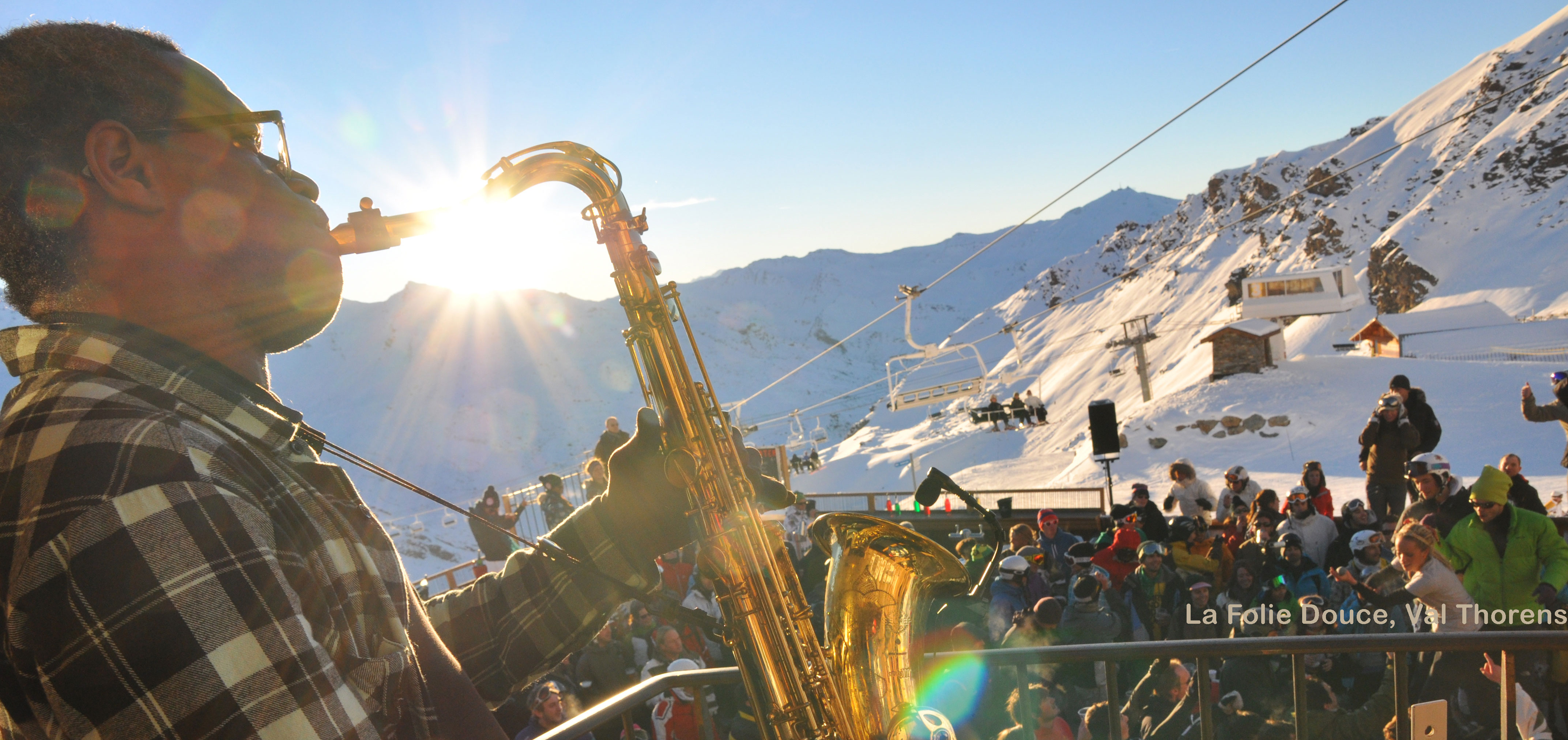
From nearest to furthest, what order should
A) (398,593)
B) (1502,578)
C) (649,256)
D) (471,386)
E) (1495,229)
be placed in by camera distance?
(398,593) < (649,256) < (1502,578) < (1495,229) < (471,386)

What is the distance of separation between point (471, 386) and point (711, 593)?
66.3m

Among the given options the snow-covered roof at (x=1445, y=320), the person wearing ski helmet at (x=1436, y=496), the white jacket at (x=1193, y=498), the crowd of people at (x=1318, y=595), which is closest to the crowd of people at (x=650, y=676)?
the crowd of people at (x=1318, y=595)

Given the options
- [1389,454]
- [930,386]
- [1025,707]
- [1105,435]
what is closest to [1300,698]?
[1025,707]

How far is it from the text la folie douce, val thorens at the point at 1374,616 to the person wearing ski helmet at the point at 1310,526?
126cm

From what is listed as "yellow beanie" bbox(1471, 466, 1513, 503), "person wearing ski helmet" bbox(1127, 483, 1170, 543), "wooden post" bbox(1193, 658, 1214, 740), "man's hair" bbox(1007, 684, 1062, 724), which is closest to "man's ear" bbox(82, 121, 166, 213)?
"wooden post" bbox(1193, 658, 1214, 740)

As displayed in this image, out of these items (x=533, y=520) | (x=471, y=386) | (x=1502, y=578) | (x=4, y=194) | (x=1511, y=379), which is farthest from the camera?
(x=471, y=386)

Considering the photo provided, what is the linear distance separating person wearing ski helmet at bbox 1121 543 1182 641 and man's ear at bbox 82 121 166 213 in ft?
22.7

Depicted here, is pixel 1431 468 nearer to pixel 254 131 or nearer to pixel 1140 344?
pixel 254 131

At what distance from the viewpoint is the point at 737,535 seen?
7.52ft

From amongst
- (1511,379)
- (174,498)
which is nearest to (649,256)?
(174,498)

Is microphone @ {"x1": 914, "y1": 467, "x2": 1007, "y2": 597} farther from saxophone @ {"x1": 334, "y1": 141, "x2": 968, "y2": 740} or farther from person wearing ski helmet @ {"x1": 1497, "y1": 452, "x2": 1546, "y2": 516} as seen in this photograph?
Result: person wearing ski helmet @ {"x1": 1497, "y1": 452, "x2": 1546, "y2": 516}

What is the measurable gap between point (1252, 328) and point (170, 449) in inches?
1242

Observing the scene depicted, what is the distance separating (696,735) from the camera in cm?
516

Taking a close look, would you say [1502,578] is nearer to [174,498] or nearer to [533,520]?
[174,498]
